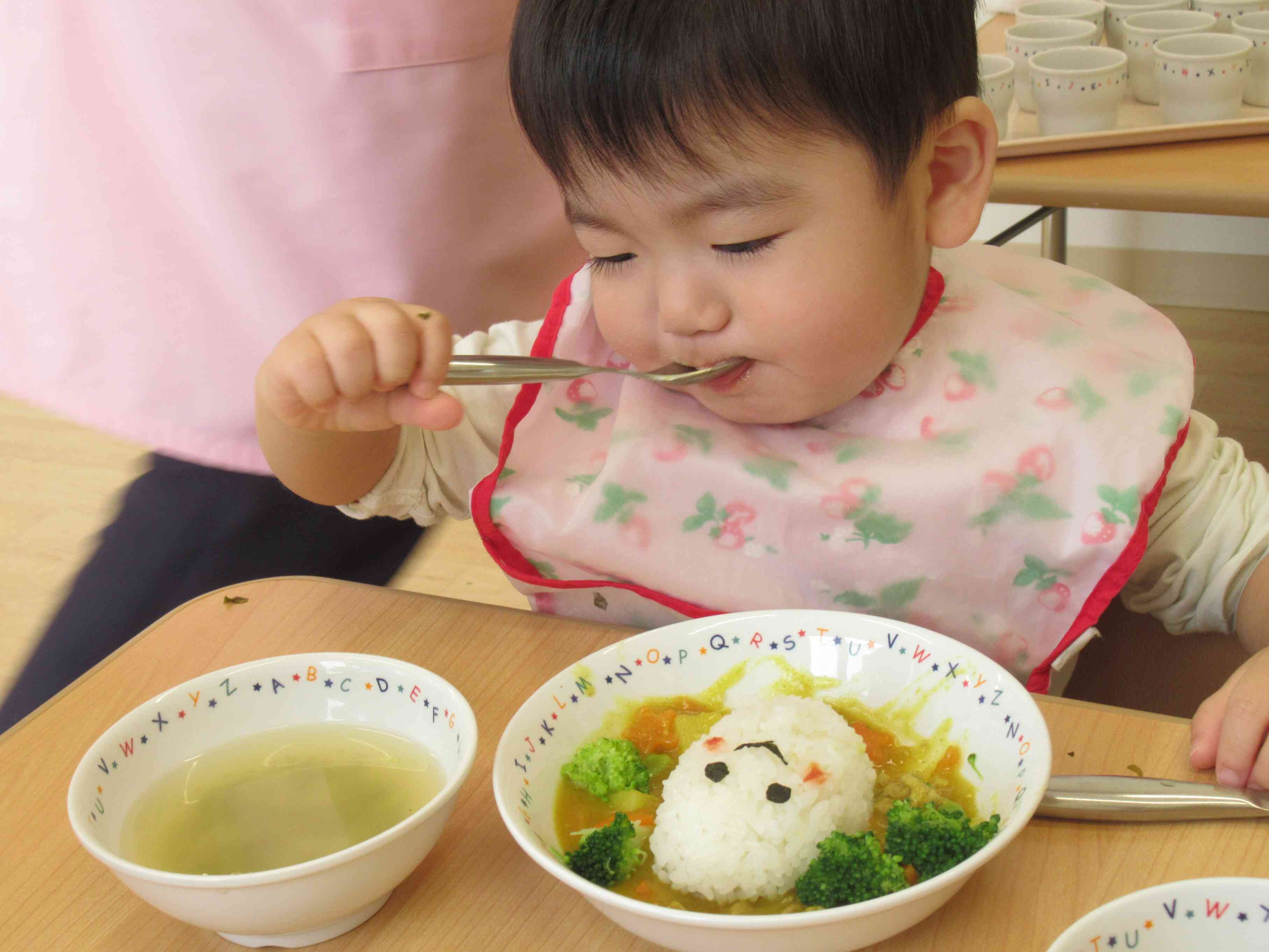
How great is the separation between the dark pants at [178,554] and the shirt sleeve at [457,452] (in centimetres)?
15

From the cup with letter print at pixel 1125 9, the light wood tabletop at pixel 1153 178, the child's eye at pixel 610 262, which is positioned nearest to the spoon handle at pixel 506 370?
the child's eye at pixel 610 262

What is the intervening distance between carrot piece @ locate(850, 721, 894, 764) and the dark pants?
→ 26.4 inches

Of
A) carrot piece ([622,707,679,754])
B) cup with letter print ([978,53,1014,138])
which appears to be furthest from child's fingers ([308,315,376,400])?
cup with letter print ([978,53,1014,138])

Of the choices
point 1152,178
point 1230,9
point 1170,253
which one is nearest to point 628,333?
point 1152,178

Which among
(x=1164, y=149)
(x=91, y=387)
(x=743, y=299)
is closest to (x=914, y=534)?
(x=743, y=299)

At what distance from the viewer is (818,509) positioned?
3.65 feet

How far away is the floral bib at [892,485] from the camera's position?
42.4 inches

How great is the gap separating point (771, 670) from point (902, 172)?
0.41 m

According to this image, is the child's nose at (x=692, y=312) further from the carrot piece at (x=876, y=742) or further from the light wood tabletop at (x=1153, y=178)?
the light wood tabletop at (x=1153, y=178)

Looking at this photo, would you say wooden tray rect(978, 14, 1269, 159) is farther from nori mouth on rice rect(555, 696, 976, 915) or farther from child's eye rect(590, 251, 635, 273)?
nori mouth on rice rect(555, 696, 976, 915)

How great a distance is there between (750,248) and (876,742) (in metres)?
0.38

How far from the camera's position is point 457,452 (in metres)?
1.21

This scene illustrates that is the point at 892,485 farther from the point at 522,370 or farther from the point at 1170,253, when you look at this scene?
the point at 1170,253

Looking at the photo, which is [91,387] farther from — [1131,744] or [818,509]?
[1131,744]
